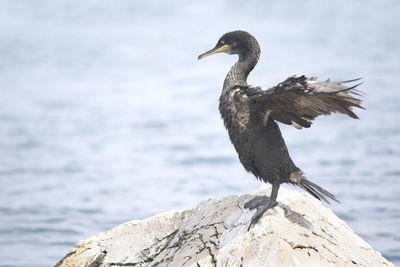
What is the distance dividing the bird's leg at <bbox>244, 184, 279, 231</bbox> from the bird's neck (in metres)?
0.86

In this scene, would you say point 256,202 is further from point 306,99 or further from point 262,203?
point 306,99

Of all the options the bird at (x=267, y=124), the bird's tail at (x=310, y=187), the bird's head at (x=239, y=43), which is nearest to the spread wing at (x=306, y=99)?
the bird at (x=267, y=124)

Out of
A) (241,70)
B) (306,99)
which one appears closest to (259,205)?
(306,99)

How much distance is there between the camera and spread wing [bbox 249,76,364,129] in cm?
506

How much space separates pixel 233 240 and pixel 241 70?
4.78 ft

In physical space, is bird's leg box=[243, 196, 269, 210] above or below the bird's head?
below

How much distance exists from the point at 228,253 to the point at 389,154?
7.89m

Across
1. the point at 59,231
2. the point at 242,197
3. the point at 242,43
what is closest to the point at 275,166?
the point at 242,197

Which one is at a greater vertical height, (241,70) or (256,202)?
(241,70)

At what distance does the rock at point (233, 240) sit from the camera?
498 cm

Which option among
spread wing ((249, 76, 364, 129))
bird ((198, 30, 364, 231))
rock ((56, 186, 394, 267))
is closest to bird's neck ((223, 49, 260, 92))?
bird ((198, 30, 364, 231))

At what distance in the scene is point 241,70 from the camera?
6.08 meters

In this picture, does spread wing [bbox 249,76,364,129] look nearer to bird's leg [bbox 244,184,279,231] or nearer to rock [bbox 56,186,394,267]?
bird's leg [bbox 244,184,279,231]

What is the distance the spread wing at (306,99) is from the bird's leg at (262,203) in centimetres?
52
